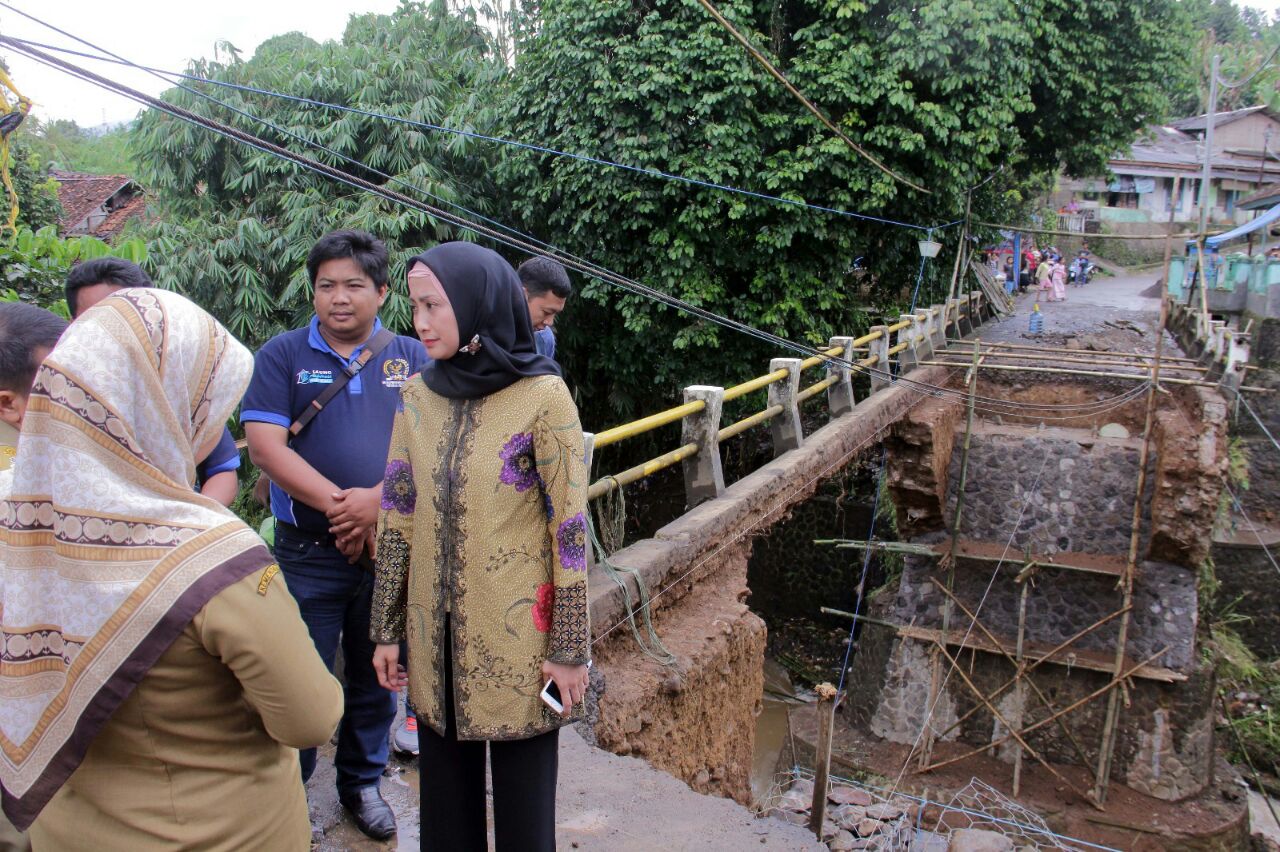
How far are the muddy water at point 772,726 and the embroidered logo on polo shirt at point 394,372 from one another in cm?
928

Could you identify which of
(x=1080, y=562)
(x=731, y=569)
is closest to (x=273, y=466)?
(x=731, y=569)

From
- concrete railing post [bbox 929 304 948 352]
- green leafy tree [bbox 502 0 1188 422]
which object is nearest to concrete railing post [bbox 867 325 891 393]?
green leafy tree [bbox 502 0 1188 422]

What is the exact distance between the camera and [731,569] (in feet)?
17.7

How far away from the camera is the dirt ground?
106 inches

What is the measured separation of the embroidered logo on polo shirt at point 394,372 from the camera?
2695mm

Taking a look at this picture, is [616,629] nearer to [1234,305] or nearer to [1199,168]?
[1234,305]

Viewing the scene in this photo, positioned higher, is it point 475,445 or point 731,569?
point 475,445

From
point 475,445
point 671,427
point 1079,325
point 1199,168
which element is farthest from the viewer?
point 1199,168

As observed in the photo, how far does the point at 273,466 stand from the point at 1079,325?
17220 millimetres

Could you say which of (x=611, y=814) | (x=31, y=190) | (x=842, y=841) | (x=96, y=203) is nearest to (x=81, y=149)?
(x=96, y=203)

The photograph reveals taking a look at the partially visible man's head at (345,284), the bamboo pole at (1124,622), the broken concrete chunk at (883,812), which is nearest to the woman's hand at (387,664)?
the partially visible man's head at (345,284)

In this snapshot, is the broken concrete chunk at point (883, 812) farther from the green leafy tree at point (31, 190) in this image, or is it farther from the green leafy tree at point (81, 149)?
the green leafy tree at point (81, 149)

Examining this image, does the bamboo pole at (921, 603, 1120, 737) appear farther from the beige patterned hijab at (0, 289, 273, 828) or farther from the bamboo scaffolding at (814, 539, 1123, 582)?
the beige patterned hijab at (0, 289, 273, 828)

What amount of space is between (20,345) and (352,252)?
1.07 meters
